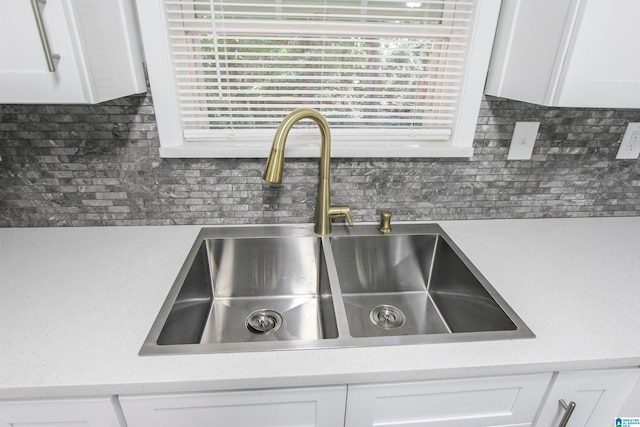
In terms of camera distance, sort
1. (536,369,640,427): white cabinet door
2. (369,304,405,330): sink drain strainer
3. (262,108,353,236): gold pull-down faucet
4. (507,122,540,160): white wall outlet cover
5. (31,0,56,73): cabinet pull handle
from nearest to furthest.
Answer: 1. (31,0,56,73): cabinet pull handle
2. (536,369,640,427): white cabinet door
3. (262,108,353,236): gold pull-down faucet
4. (369,304,405,330): sink drain strainer
5. (507,122,540,160): white wall outlet cover

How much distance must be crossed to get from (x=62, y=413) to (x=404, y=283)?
0.98 metres

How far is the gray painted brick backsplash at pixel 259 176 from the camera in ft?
3.56

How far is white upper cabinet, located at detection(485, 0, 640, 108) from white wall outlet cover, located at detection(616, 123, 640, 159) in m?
0.45

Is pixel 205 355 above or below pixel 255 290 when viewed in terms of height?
above

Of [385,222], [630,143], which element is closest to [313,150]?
[385,222]

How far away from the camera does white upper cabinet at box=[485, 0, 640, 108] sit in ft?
2.59

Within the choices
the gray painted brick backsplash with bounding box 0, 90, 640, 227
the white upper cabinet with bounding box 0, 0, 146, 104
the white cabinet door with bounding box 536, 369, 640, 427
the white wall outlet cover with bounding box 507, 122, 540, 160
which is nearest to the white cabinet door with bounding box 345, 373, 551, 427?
the white cabinet door with bounding box 536, 369, 640, 427

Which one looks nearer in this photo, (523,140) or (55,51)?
(55,51)

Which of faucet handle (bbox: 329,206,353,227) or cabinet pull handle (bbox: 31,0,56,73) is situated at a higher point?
cabinet pull handle (bbox: 31,0,56,73)

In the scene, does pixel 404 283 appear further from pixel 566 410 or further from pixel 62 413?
pixel 62 413

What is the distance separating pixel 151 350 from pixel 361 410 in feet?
1.50

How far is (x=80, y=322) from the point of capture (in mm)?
794

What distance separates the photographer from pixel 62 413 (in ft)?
2.29

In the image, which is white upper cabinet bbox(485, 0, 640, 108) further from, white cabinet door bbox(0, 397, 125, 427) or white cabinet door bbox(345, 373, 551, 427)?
white cabinet door bbox(0, 397, 125, 427)
